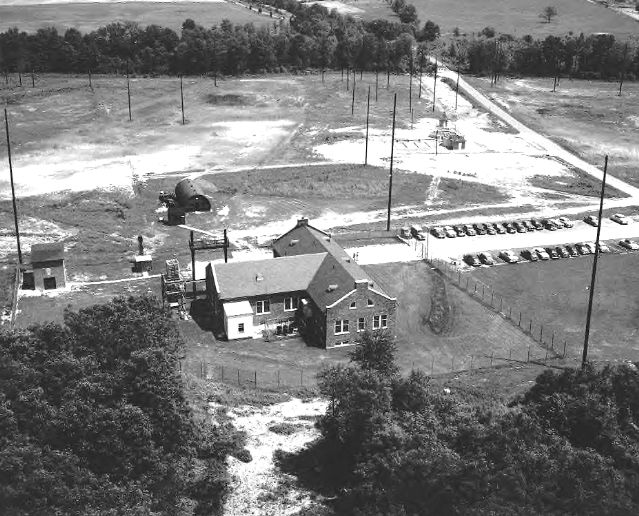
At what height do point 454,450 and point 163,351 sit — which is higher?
point 163,351

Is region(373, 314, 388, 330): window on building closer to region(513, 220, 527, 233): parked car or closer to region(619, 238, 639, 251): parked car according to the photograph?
region(513, 220, 527, 233): parked car

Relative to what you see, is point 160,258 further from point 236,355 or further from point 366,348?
point 366,348

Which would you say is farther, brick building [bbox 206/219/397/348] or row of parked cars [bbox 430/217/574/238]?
row of parked cars [bbox 430/217/574/238]

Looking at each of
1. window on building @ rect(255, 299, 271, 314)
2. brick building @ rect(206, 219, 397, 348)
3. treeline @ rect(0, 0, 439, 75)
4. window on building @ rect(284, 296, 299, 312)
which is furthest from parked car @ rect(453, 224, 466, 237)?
treeline @ rect(0, 0, 439, 75)

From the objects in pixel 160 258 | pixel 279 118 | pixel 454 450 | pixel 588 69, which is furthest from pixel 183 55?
pixel 454 450

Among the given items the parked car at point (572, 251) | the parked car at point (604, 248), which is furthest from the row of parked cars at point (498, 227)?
the parked car at point (572, 251)

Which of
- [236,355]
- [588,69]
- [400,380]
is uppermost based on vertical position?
[588,69]

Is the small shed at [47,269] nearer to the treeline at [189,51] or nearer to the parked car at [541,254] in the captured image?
the parked car at [541,254]
